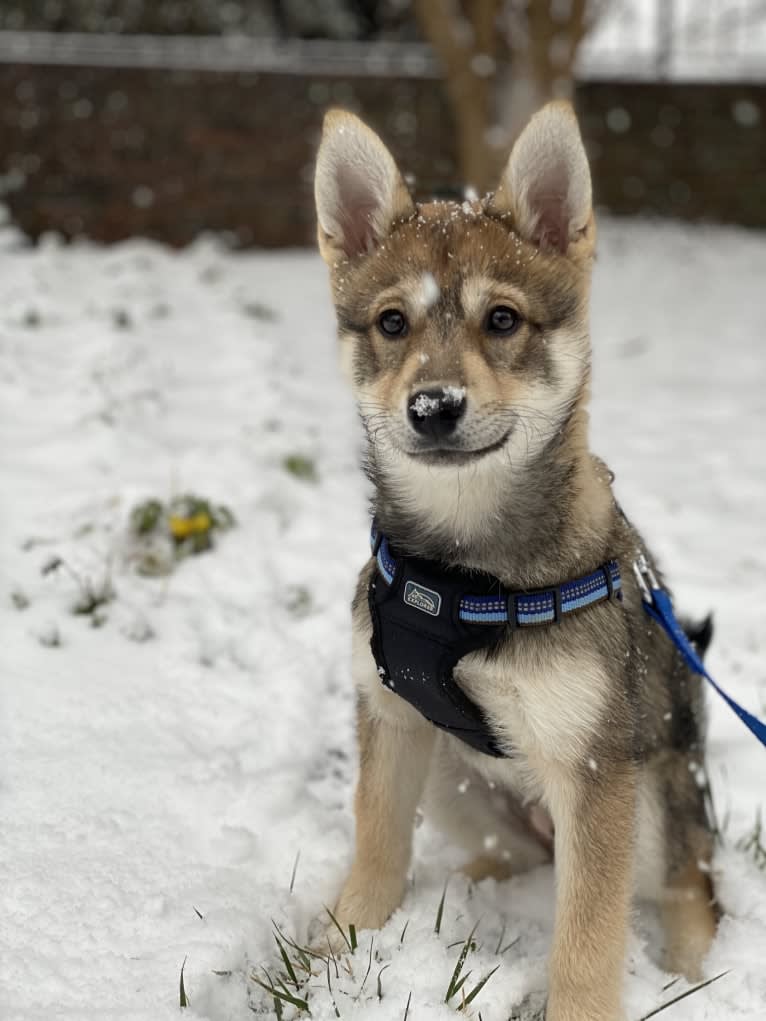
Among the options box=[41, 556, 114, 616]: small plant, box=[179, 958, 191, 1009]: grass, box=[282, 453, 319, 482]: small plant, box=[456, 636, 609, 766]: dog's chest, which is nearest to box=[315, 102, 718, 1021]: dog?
box=[456, 636, 609, 766]: dog's chest

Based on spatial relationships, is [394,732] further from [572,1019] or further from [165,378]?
[165,378]

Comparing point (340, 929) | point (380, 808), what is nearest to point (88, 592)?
point (380, 808)

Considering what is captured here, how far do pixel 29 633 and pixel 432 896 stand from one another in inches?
64.1

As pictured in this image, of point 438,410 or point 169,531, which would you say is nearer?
point 438,410

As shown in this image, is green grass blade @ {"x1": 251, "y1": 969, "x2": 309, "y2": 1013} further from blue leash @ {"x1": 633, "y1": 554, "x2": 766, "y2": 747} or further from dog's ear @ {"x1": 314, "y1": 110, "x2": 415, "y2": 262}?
dog's ear @ {"x1": 314, "y1": 110, "x2": 415, "y2": 262}

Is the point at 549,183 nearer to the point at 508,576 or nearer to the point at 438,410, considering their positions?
the point at 438,410

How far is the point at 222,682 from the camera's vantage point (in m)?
3.57

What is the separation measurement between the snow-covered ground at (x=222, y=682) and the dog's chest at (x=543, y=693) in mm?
596

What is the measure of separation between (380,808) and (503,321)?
51.5 inches

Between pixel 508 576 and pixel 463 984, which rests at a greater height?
pixel 508 576

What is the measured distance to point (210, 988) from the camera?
2307mm

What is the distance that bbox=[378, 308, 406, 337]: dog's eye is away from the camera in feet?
8.39

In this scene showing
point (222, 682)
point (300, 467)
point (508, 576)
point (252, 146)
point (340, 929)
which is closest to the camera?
point (508, 576)

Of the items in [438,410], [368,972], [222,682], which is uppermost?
[438,410]
